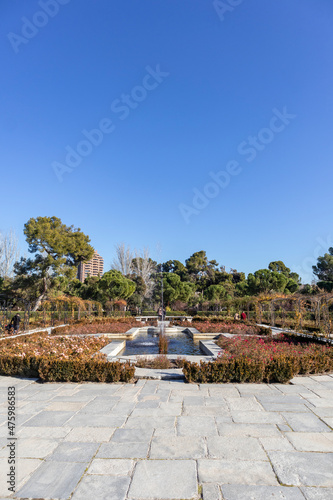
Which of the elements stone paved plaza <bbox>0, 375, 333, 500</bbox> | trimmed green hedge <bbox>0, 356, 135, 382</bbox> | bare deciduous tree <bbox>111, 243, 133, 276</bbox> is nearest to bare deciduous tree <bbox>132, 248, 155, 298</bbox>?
bare deciduous tree <bbox>111, 243, 133, 276</bbox>

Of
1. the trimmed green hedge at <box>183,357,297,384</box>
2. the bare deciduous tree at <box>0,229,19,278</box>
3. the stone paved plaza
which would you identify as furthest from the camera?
the bare deciduous tree at <box>0,229,19,278</box>

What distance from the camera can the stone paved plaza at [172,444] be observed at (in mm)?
2416

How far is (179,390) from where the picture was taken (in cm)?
524

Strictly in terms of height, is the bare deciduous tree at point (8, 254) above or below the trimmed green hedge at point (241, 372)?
above

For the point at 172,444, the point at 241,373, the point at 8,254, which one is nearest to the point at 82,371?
the point at 241,373

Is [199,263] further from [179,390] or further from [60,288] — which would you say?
[179,390]

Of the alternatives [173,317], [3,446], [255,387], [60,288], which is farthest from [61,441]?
[60,288]

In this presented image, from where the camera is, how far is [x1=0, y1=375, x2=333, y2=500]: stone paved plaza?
2.42 metres

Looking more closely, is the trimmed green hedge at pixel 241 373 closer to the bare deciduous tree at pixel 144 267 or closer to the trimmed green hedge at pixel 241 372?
the trimmed green hedge at pixel 241 372

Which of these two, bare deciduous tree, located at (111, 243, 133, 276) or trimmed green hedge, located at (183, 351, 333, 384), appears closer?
trimmed green hedge, located at (183, 351, 333, 384)

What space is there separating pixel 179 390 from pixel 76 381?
1995 mm

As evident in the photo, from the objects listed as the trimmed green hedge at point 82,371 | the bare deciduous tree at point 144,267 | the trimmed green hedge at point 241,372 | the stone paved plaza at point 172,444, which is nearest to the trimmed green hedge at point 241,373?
the trimmed green hedge at point 241,372

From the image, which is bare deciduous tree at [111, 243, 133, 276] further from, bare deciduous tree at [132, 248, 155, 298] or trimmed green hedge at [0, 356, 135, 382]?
trimmed green hedge at [0, 356, 135, 382]

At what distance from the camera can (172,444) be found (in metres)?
Answer: 3.16
